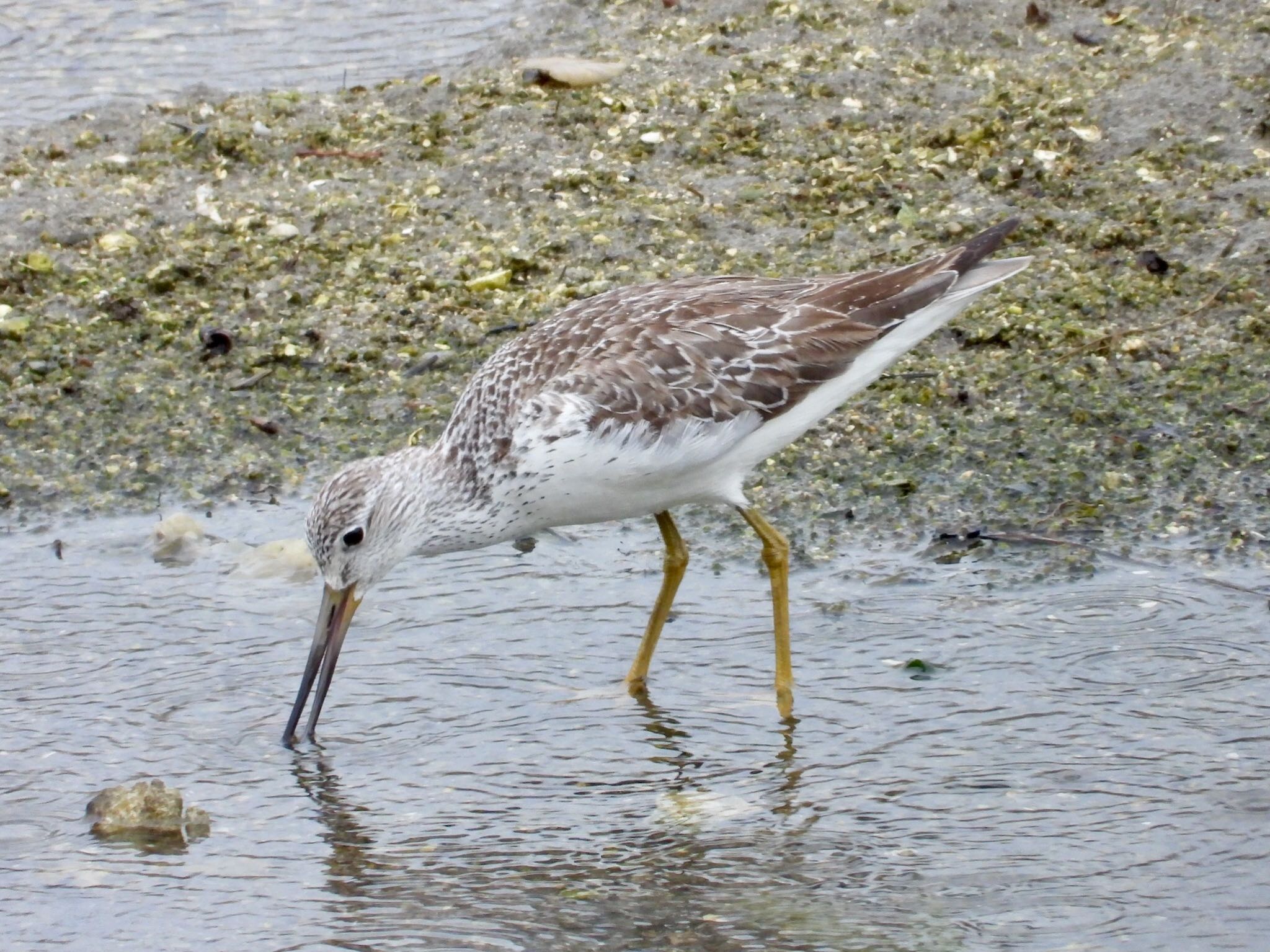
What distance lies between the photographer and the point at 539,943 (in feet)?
16.4

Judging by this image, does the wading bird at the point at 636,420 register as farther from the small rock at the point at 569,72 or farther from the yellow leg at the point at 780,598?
the small rock at the point at 569,72

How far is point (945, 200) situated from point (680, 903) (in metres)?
5.23

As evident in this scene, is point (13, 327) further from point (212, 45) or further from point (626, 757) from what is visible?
point (626, 757)

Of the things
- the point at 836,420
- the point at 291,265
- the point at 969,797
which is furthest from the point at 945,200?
the point at 969,797

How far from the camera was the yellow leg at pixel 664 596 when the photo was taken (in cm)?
664

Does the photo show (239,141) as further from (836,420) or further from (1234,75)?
(1234,75)

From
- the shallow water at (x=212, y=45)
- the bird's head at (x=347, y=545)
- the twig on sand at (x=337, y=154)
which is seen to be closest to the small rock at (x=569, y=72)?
the shallow water at (x=212, y=45)

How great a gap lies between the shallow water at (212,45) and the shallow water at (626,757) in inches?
182

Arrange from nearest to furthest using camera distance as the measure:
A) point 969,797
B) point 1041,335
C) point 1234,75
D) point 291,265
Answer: point 969,797 < point 1041,335 < point 291,265 < point 1234,75

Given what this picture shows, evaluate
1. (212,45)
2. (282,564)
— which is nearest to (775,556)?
(282,564)

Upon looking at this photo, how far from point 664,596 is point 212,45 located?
6.96 meters

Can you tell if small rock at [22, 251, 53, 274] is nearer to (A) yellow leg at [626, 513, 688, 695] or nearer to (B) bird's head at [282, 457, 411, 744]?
(B) bird's head at [282, 457, 411, 744]

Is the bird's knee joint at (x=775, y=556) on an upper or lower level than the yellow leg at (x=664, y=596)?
upper

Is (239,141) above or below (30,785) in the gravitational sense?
above
